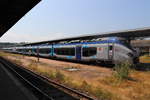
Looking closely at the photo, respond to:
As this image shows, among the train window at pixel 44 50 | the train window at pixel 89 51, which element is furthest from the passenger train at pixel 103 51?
the train window at pixel 44 50

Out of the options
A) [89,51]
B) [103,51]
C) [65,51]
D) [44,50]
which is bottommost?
[44,50]

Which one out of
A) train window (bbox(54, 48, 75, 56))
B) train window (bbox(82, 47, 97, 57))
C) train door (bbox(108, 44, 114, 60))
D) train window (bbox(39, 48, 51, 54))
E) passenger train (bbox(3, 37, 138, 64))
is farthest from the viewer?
train window (bbox(39, 48, 51, 54))

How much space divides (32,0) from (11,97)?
19.2 ft

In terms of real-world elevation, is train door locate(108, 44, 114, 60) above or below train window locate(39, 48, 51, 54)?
above

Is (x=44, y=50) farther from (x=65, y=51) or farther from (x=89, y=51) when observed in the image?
(x=89, y=51)

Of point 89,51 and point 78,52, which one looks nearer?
point 89,51

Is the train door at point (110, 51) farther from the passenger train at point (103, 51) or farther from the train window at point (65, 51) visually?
the train window at point (65, 51)

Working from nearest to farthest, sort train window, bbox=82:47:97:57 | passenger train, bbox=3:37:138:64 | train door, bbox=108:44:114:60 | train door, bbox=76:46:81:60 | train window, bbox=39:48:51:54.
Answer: passenger train, bbox=3:37:138:64 < train door, bbox=108:44:114:60 < train window, bbox=82:47:97:57 < train door, bbox=76:46:81:60 < train window, bbox=39:48:51:54

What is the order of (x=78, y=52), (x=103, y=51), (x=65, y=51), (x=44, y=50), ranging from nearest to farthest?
(x=103, y=51)
(x=78, y=52)
(x=65, y=51)
(x=44, y=50)

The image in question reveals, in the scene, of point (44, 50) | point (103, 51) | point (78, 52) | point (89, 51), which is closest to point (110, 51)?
point (103, 51)

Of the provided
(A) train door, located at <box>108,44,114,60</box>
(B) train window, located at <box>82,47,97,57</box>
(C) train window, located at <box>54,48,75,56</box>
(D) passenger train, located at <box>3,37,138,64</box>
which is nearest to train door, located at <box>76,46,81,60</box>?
(D) passenger train, located at <box>3,37,138,64</box>

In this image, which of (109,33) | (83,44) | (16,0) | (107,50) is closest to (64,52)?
(83,44)

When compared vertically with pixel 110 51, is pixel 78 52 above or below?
below

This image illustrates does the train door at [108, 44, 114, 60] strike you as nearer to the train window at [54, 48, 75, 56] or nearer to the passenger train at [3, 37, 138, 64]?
the passenger train at [3, 37, 138, 64]
